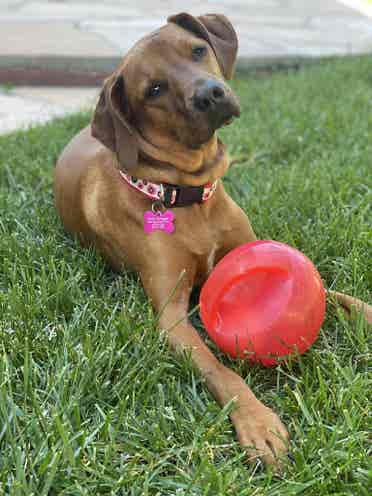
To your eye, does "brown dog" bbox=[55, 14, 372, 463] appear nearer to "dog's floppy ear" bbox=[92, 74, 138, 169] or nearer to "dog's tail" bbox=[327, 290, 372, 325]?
"dog's floppy ear" bbox=[92, 74, 138, 169]

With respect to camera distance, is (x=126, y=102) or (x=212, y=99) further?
(x=126, y=102)

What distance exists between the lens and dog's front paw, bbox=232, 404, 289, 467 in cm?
200

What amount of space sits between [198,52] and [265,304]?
1.08 meters

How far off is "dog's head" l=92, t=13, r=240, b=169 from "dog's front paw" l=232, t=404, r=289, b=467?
106cm

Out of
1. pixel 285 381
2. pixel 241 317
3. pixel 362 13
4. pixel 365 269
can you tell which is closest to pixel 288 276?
pixel 241 317

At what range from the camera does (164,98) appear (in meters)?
2.60

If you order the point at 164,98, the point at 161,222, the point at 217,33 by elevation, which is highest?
the point at 217,33

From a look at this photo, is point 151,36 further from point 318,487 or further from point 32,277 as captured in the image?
point 318,487

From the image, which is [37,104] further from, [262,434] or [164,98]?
[262,434]

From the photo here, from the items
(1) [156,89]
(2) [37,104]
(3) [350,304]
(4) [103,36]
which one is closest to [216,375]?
(3) [350,304]

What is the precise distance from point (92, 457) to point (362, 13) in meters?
10.8

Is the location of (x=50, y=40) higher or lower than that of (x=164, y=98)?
lower

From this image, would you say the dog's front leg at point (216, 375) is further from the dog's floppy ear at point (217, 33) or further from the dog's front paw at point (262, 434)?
the dog's floppy ear at point (217, 33)

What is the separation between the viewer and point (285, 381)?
2381 millimetres
